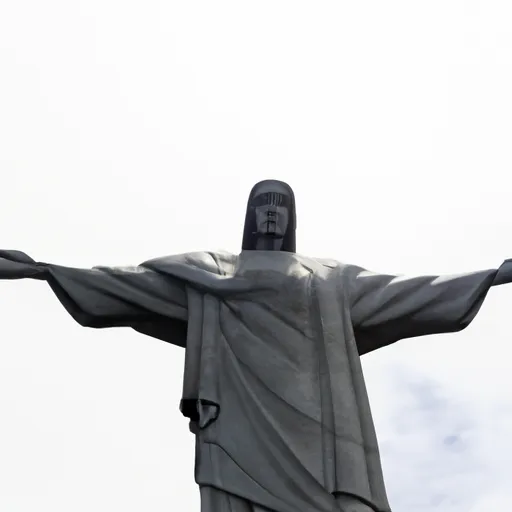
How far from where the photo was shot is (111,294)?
1045cm

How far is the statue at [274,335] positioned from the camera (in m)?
9.59

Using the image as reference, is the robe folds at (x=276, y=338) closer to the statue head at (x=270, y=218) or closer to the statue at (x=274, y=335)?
the statue at (x=274, y=335)

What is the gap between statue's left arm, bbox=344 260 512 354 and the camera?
409 inches

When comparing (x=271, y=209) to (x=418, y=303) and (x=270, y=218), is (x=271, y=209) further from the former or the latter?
(x=418, y=303)

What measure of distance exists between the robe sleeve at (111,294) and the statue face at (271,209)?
100 centimetres

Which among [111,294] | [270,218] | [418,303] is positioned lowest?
[418,303]

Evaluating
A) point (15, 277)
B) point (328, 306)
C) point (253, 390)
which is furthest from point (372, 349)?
point (15, 277)

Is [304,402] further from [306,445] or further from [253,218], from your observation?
[253,218]

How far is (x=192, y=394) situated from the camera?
1000 cm

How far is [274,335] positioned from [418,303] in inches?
50.4

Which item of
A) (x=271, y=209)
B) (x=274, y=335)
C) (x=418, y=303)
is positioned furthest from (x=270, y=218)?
(x=418, y=303)

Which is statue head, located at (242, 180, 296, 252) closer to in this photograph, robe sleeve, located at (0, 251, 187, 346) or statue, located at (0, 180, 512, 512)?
statue, located at (0, 180, 512, 512)

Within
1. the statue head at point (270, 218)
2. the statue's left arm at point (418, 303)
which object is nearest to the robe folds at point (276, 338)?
the statue's left arm at point (418, 303)

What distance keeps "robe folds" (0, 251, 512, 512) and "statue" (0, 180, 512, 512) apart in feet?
0.04
